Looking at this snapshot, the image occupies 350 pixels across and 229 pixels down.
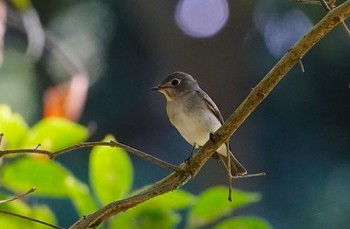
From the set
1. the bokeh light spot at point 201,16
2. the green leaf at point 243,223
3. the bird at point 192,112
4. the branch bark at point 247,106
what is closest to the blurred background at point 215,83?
the bokeh light spot at point 201,16

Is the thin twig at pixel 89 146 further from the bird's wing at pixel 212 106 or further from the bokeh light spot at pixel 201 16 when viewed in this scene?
the bokeh light spot at pixel 201 16

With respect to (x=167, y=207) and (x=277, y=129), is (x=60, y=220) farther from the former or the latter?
(x=167, y=207)

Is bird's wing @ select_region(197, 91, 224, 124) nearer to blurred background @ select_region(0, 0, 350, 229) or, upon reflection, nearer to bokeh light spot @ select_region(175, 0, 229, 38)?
blurred background @ select_region(0, 0, 350, 229)

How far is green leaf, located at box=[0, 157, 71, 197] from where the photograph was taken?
2.63ft

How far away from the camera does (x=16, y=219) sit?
803mm

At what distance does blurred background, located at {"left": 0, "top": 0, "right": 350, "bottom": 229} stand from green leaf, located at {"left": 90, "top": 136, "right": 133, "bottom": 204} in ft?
2.07

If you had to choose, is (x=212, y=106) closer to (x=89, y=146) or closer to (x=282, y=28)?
(x=282, y=28)

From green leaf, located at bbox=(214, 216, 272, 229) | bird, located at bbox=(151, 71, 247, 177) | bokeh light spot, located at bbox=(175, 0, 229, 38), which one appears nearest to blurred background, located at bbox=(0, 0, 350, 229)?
bokeh light spot, located at bbox=(175, 0, 229, 38)

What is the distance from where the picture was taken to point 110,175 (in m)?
0.81

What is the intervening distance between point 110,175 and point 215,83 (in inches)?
40.6

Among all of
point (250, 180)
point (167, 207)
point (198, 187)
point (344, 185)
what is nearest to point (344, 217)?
point (344, 185)

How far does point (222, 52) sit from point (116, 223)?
1188mm

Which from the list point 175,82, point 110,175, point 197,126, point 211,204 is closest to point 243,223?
point 211,204

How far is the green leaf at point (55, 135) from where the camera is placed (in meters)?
0.81
